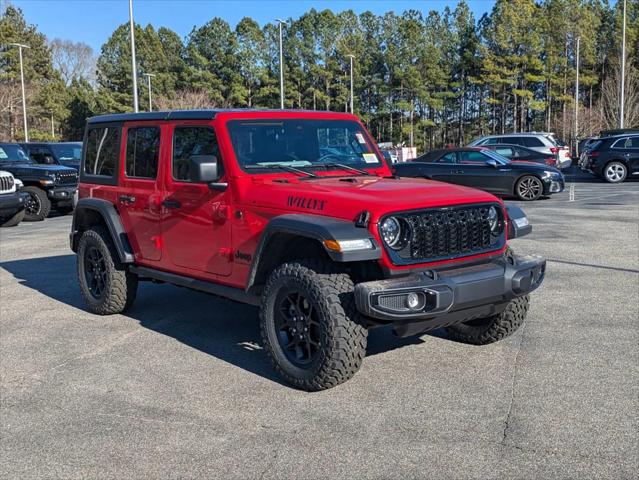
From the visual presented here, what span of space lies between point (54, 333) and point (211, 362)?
1.81m

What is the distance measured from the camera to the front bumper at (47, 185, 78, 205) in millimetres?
17406

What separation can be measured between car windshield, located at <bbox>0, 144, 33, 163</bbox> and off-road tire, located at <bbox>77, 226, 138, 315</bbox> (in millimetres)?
12314

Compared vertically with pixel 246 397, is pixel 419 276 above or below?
above

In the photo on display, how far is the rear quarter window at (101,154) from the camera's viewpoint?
692cm

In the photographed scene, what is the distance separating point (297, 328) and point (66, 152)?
55.7ft

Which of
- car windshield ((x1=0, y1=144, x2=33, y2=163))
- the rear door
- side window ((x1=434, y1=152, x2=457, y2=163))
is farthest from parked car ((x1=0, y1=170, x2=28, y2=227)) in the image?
side window ((x1=434, y1=152, x2=457, y2=163))

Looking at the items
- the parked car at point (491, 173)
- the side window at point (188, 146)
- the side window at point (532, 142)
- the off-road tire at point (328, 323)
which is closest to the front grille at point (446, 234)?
the off-road tire at point (328, 323)

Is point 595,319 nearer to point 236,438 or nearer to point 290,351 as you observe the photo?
point 290,351

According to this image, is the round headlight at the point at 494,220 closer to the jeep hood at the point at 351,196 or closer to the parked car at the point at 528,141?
the jeep hood at the point at 351,196

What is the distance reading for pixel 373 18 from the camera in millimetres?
70250

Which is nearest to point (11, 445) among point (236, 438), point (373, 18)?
point (236, 438)

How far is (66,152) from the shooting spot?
20.2 metres

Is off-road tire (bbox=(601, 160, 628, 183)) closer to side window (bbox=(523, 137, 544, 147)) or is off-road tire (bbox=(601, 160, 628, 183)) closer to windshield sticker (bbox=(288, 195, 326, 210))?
side window (bbox=(523, 137, 544, 147))

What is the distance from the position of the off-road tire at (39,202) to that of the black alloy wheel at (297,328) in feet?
45.1
